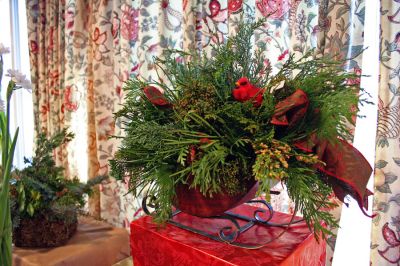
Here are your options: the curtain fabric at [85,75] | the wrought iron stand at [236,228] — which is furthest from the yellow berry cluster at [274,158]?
the curtain fabric at [85,75]

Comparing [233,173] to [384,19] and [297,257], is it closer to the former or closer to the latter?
[297,257]

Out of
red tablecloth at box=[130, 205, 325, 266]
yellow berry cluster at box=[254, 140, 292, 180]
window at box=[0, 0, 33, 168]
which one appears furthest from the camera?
window at box=[0, 0, 33, 168]

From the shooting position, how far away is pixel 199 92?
0.47 metres

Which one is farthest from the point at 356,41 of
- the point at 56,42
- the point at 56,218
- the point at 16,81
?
the point at 56,42

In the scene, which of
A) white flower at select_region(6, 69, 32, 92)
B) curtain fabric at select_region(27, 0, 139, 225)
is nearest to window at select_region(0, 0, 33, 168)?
curtain fabric at select_region(27, 0, 139, 225)

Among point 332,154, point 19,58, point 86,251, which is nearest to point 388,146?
point 332,154

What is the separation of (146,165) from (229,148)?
146 millimetres

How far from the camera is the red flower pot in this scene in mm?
453

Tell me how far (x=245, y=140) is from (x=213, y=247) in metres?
0.21

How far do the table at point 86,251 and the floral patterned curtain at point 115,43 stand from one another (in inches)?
12.0

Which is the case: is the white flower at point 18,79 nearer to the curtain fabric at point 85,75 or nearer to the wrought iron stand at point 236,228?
the wrought iron stand at point 236,228

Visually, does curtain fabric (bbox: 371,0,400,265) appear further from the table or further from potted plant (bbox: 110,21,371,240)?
the table

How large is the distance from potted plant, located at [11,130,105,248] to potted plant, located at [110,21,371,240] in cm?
56

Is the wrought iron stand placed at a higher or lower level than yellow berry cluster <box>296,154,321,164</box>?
lower
